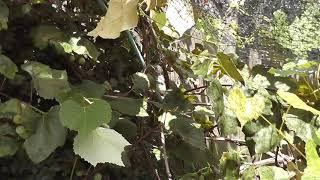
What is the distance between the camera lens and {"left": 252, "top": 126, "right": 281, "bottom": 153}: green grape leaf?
0.88 m

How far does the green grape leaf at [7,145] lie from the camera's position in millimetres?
888

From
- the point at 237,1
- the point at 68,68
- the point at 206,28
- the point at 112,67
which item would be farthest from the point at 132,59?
the point at 237,1

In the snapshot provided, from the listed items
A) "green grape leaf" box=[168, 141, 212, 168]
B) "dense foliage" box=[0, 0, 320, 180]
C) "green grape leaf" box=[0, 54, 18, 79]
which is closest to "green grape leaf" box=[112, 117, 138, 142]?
"dense foliage" box=[0, 0, 320, 180]

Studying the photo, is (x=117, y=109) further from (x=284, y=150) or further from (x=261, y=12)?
(x=261, y=12)

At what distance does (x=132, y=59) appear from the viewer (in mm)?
1243

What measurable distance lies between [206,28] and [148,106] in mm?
457

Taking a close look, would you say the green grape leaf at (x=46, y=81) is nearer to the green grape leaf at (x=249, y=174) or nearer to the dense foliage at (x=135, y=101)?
the dense foliage at (x=135, y=101)

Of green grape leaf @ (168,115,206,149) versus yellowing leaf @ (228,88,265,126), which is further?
green grape leaf @ (168,115,206,149)

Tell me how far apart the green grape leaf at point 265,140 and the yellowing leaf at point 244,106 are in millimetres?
52

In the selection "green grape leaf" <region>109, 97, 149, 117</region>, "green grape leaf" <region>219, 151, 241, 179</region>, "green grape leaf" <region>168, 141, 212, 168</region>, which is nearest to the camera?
"green grape leaf" <region>219, 151, 241, 179</region>

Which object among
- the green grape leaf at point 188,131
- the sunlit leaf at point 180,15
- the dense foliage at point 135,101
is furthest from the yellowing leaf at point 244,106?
the sunlit leaf at point 180,15

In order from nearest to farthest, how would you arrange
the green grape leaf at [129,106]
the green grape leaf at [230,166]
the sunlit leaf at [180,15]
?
the green grape leaf at [230,166]
the green grape leaf at [129,106]
the sunlit leaf at [180,15]

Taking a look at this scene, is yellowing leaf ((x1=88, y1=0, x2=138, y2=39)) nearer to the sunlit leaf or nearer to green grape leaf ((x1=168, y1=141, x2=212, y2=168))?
green grape leaf ((x1=168, y1=141, x2=212, y2=168))

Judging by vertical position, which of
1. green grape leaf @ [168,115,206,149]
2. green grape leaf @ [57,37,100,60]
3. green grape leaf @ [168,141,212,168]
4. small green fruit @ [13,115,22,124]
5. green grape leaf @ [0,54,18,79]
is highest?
green grape leaf @ [57,37,100,60]
